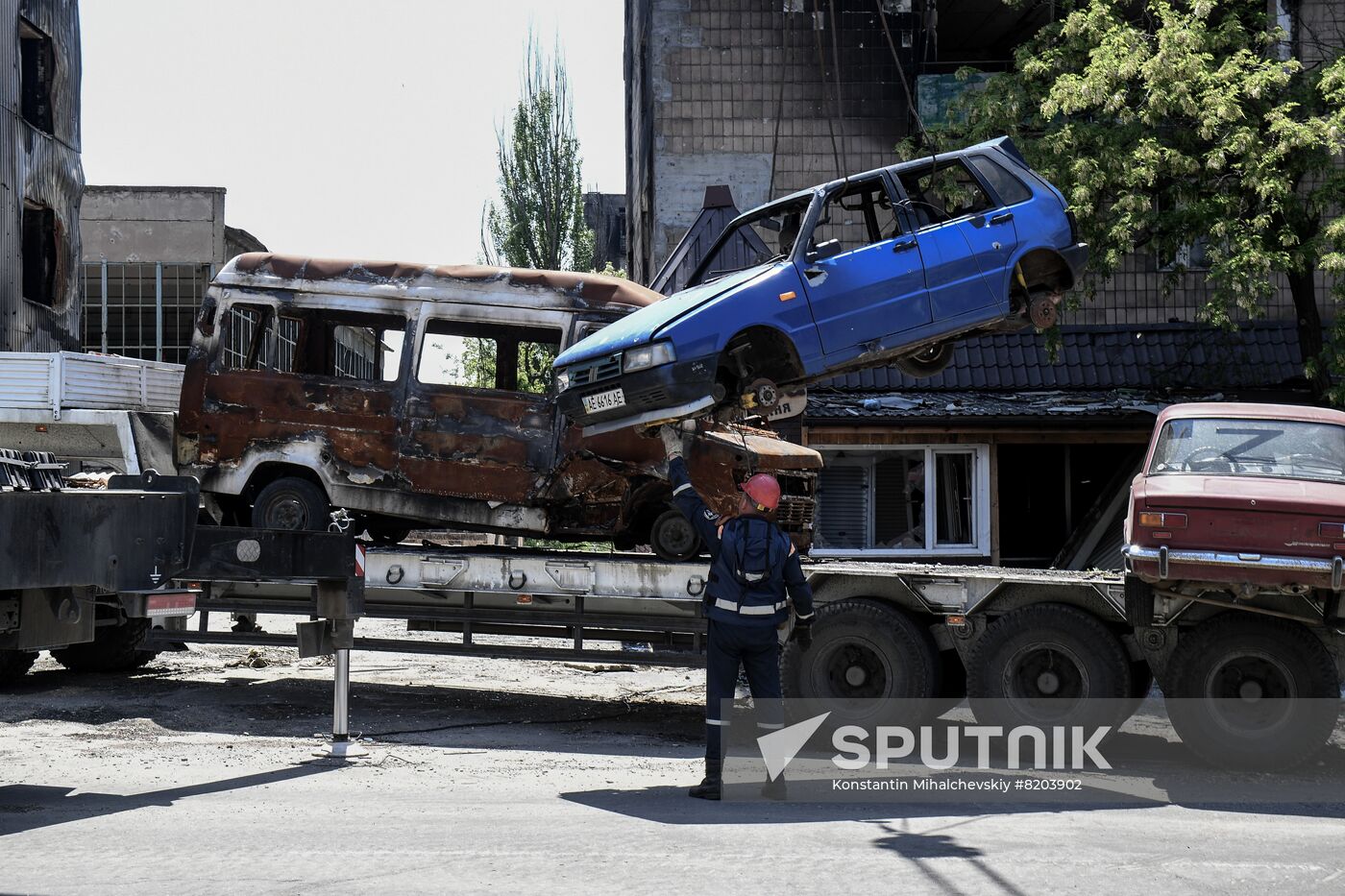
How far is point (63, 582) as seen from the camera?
272 inches

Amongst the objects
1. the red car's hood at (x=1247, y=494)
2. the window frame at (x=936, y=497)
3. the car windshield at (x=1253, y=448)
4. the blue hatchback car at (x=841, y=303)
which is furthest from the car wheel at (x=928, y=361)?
the window frame at (x=936, y=497)

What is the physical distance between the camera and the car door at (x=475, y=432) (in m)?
11.0

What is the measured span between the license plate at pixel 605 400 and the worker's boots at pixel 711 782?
113 inches

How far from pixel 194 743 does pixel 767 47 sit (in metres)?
14.2

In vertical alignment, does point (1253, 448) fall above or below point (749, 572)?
above

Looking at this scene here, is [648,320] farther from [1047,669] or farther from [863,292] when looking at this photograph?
[1047,669]

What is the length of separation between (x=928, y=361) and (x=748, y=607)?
12.5 ft

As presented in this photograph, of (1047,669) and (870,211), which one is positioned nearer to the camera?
(1047,669)

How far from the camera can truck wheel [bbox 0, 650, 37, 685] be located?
38.2 ft

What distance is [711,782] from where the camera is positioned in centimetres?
768

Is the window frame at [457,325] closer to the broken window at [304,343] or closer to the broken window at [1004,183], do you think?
the broken window at [304,343]

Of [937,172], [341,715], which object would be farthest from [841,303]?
[341,715]

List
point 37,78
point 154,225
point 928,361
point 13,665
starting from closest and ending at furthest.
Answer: point 928,361 → point 13,665 → point 37,78 → point 154,225
